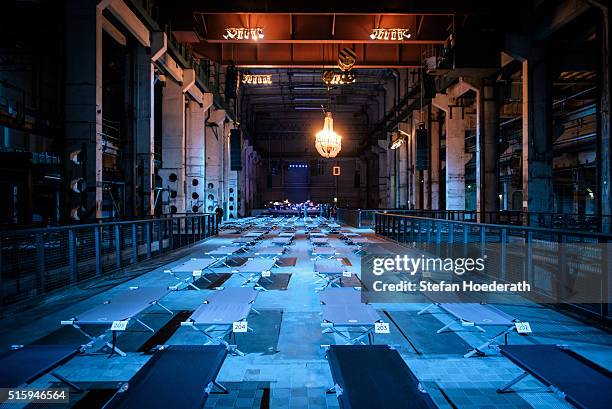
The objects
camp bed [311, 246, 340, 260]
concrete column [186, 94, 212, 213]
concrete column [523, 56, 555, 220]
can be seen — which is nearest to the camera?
camp bed [311, 246, 340, 260]

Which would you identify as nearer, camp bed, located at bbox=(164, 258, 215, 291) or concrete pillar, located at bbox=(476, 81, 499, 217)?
camp bed, located at bbox=(164, 258, 215, 291)

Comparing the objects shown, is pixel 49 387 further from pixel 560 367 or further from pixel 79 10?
pixel 79 10

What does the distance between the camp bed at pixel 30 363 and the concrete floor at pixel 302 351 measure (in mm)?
399

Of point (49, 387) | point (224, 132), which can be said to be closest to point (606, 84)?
point (49, 387)

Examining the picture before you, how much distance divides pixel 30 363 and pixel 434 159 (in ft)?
77.3

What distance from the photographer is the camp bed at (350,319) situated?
4.02 m

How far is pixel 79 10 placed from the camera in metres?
10.7

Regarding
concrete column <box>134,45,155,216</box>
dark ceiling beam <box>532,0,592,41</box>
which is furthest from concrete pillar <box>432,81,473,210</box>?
concrete column <box>134,45,155,216</box>

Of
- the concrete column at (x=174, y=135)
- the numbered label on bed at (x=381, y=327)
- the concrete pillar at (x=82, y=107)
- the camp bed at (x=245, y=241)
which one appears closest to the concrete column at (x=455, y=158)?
the camp bed at (x=245, y=241)

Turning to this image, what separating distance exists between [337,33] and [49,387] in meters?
15.4

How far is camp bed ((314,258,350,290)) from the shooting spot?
7.08 metres

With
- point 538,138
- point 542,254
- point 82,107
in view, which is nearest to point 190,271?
point 542,254

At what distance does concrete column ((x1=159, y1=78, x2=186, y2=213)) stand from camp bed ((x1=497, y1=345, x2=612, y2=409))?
58.9 ft

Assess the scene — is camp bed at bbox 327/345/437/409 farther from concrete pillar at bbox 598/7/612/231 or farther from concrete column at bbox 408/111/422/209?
concrete column at bbox 408/111/422/209
